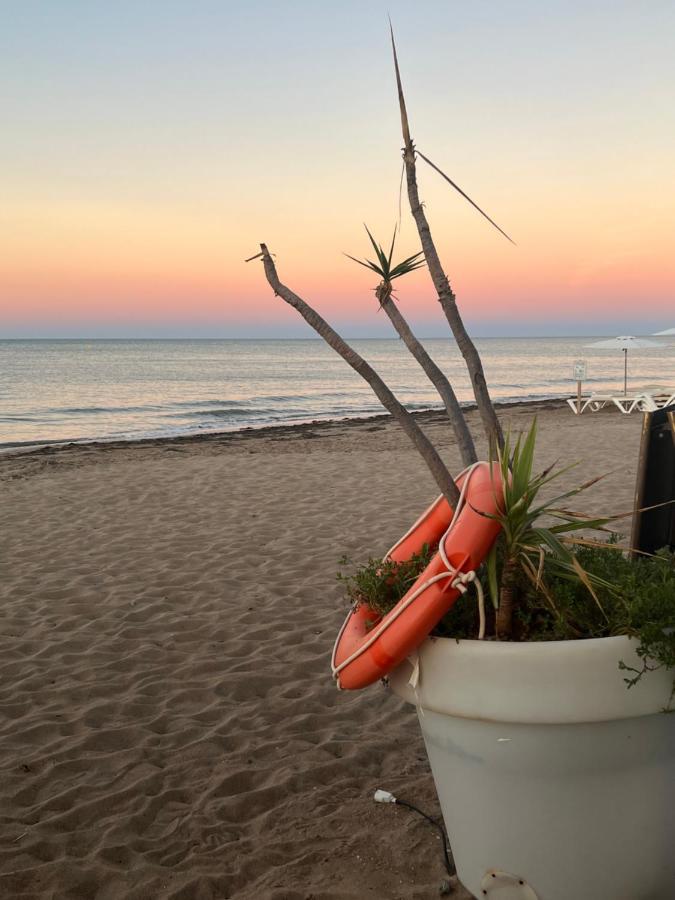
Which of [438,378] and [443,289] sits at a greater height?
[443,289]

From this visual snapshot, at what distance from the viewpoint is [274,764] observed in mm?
3191

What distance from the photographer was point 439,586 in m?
1.96

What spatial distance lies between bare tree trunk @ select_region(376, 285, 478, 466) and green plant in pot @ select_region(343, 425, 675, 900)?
39cm

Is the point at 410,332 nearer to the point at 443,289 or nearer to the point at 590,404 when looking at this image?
the point at 443,289

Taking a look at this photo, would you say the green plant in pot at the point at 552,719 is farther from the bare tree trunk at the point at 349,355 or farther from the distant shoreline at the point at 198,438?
the distant shoreline at the point at 198,438

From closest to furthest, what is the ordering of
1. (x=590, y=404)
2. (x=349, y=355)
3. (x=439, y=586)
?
(x=439, y=586) < (x=349, y=355) < (x=590, y=404)

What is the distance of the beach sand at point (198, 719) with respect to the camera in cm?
255

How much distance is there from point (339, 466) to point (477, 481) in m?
9.26

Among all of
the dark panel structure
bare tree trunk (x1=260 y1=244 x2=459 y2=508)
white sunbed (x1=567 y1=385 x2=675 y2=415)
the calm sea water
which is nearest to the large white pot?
bare tree trunk (x1=260 y1=244 x2=459 y2=508)

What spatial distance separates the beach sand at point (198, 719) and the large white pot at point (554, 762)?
1.40 feet

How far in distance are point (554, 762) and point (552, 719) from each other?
139 millimetres

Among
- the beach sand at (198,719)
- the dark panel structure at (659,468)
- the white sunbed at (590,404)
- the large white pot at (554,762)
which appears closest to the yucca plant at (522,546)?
the large white pot at (554,762)

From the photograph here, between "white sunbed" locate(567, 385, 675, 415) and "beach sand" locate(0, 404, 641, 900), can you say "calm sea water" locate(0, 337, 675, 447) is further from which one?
"beach sand" locate(0, 404, 641, 900)

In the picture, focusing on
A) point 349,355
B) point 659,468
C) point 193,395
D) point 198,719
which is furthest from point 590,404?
point 349,355
